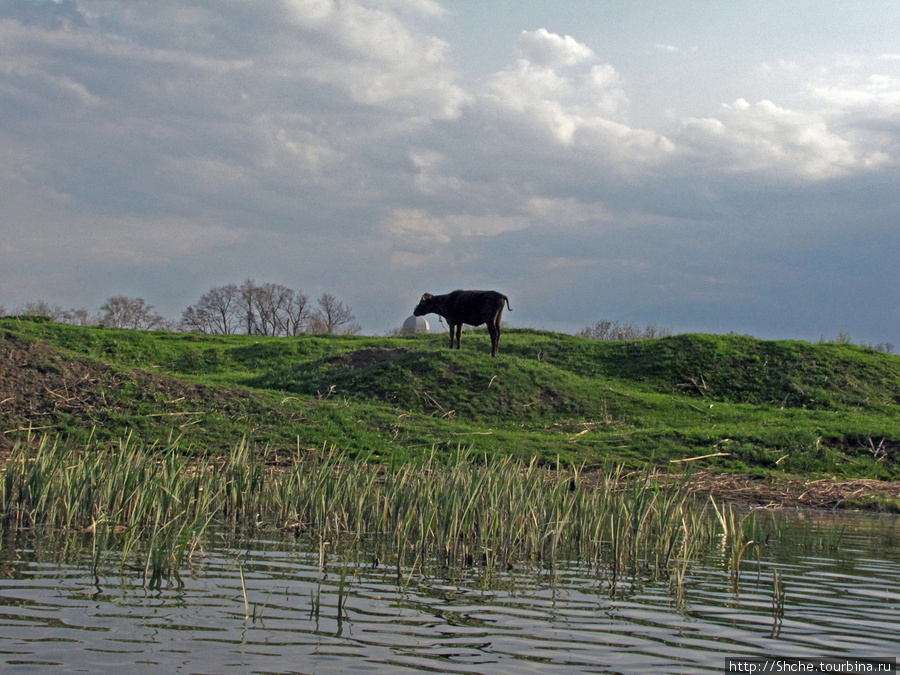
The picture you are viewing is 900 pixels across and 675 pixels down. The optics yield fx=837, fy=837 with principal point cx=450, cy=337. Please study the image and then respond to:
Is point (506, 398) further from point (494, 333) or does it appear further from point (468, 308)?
point (468, 308)

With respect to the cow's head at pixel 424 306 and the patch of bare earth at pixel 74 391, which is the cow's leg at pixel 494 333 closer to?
the cow's head at pixel 424 306

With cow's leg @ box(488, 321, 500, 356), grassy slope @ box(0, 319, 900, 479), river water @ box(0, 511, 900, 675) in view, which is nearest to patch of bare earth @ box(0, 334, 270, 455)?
grassy slope @ box(0, 319, 900, 479)

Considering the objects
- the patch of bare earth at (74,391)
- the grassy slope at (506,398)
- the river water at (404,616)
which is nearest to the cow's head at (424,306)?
the grassy slope at (506,398)

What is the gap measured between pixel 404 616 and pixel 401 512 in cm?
290

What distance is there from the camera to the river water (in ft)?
16.4

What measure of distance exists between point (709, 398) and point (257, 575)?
2445 centimetres

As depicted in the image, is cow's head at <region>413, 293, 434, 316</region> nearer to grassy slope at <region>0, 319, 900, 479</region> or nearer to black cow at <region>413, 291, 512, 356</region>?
black cow at <region>413, 291, 512, 356</region>

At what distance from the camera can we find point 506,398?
2484 cm

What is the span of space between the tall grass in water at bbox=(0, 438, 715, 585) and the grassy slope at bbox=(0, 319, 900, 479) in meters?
2.35

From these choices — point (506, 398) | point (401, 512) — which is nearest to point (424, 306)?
point (506, 398)

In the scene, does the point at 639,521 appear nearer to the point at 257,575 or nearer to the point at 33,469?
the point at 257,575

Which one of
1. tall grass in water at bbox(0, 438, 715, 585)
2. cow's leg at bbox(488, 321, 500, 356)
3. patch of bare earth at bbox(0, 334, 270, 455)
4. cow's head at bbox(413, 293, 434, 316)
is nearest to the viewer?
tall grass in water at bbox(0, 438, 715, 585)

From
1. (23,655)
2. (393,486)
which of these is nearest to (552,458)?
(393,486)

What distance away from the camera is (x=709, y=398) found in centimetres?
2923
